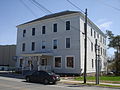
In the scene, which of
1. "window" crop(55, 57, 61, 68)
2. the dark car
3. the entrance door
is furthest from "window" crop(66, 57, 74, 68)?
the dark car

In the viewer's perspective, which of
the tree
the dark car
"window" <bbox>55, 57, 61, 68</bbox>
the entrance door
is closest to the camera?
the dark car

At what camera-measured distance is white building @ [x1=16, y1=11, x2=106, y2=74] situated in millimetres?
30500

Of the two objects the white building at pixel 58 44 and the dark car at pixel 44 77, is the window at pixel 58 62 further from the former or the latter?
the dark car at pixel 44 77

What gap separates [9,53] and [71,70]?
33.8m

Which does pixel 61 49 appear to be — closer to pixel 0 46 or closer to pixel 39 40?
pixel 39 40

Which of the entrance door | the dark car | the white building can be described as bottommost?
the dark car

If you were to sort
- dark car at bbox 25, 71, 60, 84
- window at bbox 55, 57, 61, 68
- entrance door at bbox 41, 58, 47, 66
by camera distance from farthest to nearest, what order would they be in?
entrance door at bbox 41, 58, 47, 66 < window at bbox 55, 57, 61, 68 < dark car at bbox 25, 71, 60, 84

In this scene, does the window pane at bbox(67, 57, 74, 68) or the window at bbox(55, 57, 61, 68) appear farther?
the window at bbox(55, 57, 61, 68)

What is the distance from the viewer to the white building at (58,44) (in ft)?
100

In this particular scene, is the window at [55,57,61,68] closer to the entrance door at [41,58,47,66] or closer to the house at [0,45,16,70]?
the entrance door at [41,58,47,66]

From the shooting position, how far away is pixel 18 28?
1618 inches

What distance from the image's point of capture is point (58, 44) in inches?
1281

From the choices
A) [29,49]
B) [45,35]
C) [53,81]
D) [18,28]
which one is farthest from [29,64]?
[53,81]

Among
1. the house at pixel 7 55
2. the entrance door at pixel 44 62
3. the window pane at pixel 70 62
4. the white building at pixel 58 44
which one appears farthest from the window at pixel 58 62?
the house at pixel 7 55
